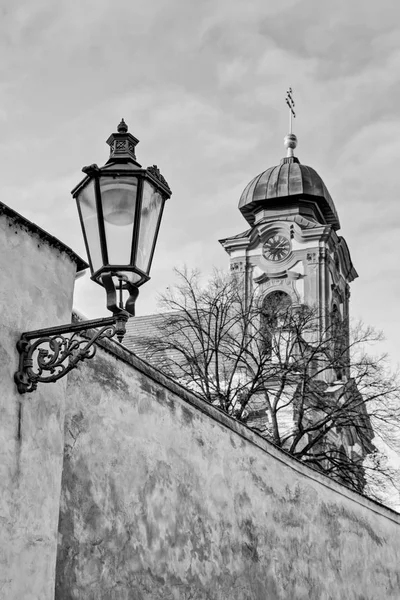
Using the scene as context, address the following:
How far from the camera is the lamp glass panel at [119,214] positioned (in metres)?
4.53

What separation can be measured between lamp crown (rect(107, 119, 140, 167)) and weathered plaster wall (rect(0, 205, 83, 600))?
0.78 metres

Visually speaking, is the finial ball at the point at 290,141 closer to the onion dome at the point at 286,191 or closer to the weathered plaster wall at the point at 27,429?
the onion dome at the point at 286,191

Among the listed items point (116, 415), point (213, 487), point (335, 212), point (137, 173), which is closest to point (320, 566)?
point (213, 487)

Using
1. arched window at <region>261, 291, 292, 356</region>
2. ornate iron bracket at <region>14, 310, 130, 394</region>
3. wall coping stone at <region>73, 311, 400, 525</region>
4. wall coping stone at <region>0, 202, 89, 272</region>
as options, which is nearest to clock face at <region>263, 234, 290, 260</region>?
arched window at <region>261, 291, 292, 356</region>

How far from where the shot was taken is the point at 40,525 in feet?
16.6

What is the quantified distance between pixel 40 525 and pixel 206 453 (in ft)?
10.9

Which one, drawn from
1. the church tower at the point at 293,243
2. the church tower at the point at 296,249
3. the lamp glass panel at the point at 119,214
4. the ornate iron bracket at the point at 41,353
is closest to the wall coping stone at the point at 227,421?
the ornate iron bracket at the point at 41,353

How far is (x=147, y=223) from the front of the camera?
463 centimetres

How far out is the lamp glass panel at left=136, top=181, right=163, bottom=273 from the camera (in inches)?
180

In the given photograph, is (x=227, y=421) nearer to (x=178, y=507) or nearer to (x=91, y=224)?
(x=178, y=507)

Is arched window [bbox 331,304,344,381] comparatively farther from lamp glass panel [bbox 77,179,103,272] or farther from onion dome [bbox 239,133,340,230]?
lamp glass panel [bbox 77,179,103,272]

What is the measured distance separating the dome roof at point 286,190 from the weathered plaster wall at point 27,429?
103 ft

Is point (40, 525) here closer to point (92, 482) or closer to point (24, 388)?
point (24, 388)

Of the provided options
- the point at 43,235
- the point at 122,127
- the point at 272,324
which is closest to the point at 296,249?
the point at 272,324
